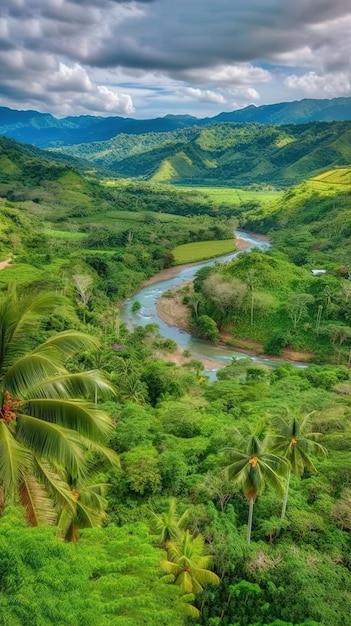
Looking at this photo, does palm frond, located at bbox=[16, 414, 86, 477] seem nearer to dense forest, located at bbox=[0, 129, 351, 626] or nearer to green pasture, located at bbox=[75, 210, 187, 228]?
dense forest, located at bbox=[0, 129, 351, 626]

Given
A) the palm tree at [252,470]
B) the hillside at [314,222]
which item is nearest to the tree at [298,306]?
the hillside at [314,222]

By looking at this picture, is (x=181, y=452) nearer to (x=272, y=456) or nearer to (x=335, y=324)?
(x=272, y=456)

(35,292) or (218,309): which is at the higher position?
(35,292)

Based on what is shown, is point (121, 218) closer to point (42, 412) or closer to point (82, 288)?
point (82, 288)

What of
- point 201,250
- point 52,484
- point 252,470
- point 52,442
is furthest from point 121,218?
point 52,442

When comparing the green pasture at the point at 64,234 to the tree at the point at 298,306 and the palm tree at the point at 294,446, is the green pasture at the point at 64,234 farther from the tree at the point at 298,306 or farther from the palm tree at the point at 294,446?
the palm tree at the point at 294,446

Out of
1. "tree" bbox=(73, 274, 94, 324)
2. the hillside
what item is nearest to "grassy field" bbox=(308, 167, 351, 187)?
the hillside

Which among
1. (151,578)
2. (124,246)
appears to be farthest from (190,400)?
(124,246)
